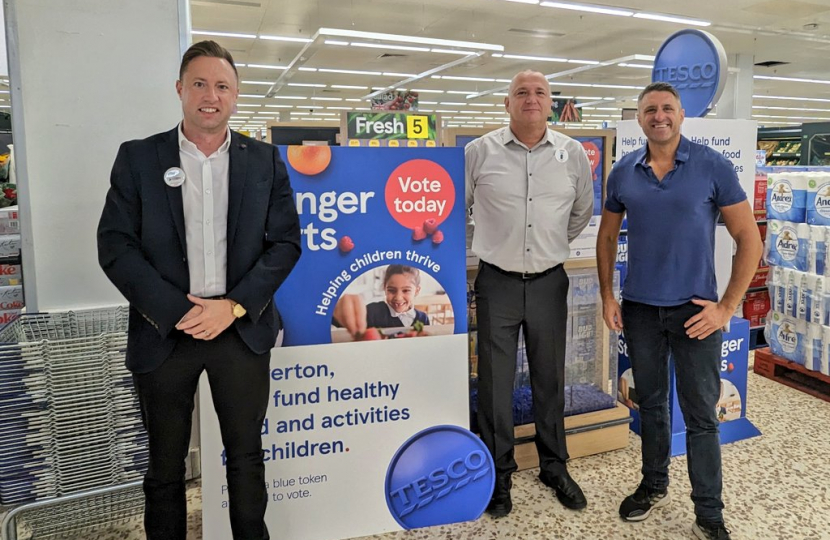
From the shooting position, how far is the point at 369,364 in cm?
224

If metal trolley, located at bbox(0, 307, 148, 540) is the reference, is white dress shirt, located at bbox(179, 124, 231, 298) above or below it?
above

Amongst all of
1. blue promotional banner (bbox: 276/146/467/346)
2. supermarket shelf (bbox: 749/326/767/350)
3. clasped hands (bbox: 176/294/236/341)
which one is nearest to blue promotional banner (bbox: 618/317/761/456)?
blue promotional banner (bbox: 276/146/467/346)

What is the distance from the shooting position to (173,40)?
2508 millimetres

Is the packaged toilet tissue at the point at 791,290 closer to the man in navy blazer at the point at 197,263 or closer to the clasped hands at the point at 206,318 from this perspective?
the man in navy blazer at the point at 197,263

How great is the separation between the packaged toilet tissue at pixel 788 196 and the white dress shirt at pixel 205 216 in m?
3.63

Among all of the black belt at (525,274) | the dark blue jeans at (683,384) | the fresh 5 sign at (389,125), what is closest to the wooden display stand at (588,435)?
the dark blue jeans at (683,384)

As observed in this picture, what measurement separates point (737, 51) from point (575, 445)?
1298cm

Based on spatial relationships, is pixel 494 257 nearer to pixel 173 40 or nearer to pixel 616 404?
pixel 616 404

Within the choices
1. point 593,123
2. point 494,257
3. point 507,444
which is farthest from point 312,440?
point 593,123

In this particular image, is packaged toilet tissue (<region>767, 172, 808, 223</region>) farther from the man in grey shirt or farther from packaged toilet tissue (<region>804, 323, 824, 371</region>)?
the man in grey shirt

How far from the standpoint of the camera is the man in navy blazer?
1681 millimetres

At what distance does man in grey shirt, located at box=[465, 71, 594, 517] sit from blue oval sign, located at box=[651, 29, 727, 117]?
2.88 ft

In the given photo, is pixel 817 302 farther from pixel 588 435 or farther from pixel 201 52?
pixel 201 52

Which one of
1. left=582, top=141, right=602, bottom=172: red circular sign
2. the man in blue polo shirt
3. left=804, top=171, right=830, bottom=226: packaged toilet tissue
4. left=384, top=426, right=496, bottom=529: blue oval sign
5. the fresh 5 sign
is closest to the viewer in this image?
the man in blue polo shirt
